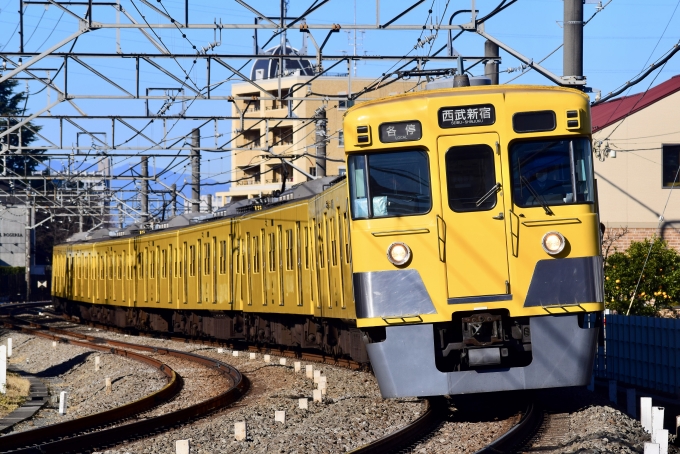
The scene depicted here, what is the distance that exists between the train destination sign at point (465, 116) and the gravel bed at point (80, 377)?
261 inches

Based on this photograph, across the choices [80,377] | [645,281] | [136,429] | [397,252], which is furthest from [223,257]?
[397,252]

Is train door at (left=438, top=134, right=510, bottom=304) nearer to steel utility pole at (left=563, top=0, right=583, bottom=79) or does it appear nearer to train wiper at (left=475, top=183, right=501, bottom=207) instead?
train wiper at (left=475, top=183, right=501, bottom=207)

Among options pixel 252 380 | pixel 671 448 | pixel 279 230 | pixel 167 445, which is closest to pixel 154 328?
pixel 279 230

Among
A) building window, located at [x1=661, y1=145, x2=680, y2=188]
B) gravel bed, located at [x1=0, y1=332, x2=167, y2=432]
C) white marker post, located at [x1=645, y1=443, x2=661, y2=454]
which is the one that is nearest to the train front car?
white marker post, located at [x1=645, y1=443, x2=661, y2=454]

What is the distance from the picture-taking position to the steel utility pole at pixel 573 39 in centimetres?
1295

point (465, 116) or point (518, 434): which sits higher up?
point (465, 116)

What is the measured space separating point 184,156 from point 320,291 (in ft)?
45.0

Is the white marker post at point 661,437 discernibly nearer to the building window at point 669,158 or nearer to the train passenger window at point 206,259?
the train passenger window at point 206,259

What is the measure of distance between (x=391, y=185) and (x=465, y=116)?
906mm

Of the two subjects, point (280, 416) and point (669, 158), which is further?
point (669, 158)

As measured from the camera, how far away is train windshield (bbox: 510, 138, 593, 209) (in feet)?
30.1

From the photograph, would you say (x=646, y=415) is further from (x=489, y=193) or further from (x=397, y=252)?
(x=397, y=252)

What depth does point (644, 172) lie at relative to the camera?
2462cm

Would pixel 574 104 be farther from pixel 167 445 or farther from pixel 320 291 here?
pixel 320 291
